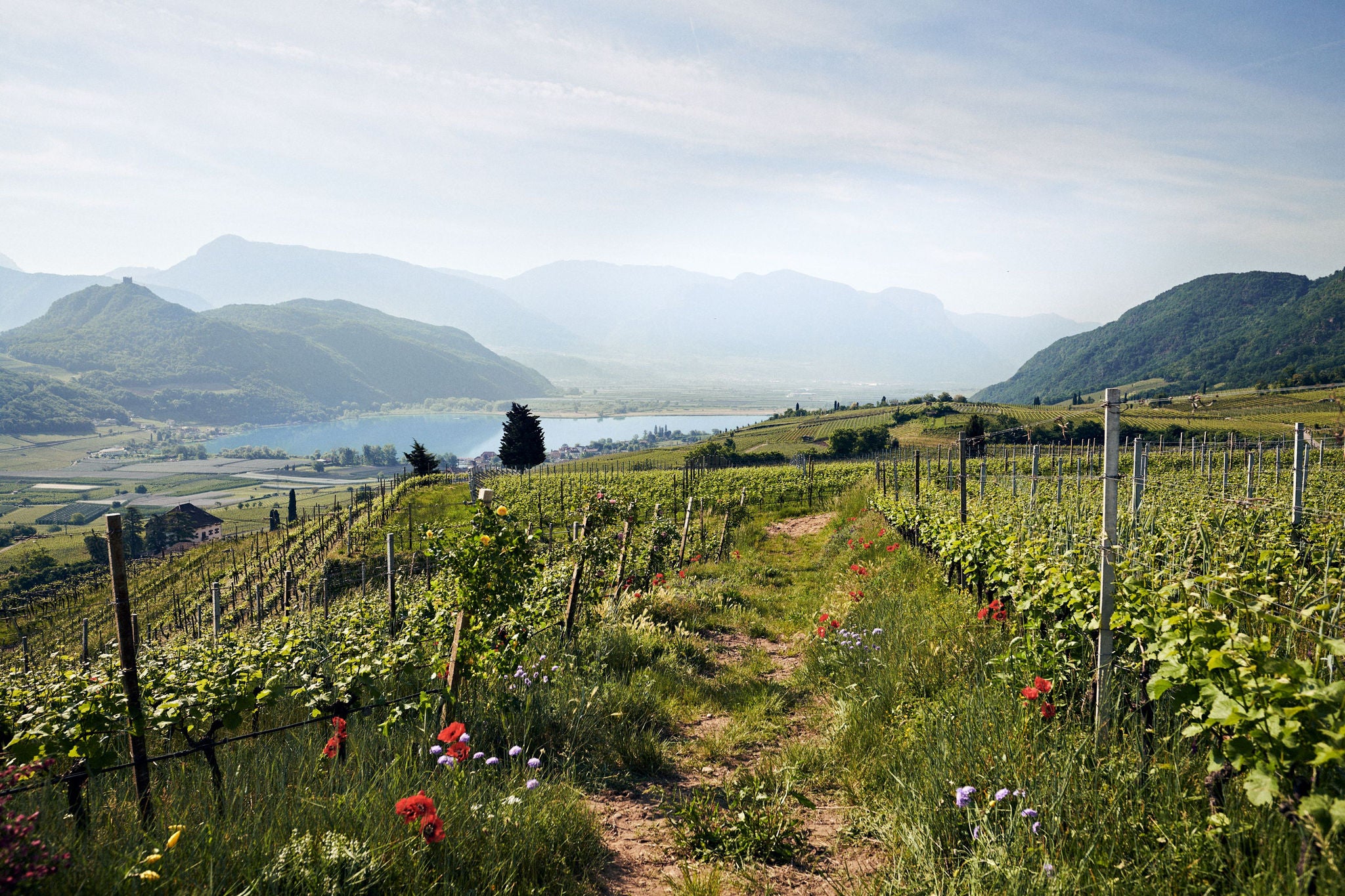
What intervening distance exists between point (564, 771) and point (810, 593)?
734 centimetres

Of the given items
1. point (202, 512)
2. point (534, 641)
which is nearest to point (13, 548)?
point (202, 512)

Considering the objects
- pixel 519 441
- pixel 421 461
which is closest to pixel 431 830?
pixel 421 461

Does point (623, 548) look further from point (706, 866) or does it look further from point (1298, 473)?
point (1298, 473)

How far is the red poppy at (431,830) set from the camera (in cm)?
280

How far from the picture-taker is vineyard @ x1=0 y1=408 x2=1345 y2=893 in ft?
8.57

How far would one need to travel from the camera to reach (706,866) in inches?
143

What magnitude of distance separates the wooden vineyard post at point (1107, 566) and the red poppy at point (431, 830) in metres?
3.47

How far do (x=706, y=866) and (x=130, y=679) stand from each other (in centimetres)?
315

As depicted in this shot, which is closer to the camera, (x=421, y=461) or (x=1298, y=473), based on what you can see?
(x=1298, y=473)

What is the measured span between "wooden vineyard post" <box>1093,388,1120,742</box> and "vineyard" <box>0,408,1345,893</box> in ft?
0.07

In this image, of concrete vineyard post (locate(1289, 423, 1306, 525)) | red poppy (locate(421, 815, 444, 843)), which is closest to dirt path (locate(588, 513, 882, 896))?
red poppy (locate(421, 815, 444, 843))

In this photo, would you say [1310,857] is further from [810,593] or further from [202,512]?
[202,512]

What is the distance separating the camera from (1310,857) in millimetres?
2332

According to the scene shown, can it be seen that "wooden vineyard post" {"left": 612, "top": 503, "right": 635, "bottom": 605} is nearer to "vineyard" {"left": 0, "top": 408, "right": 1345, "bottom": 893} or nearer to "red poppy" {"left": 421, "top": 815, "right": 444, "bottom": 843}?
"vineyard" {"left": 0, "top": 408, "right": 1345, "bottom": 893}
